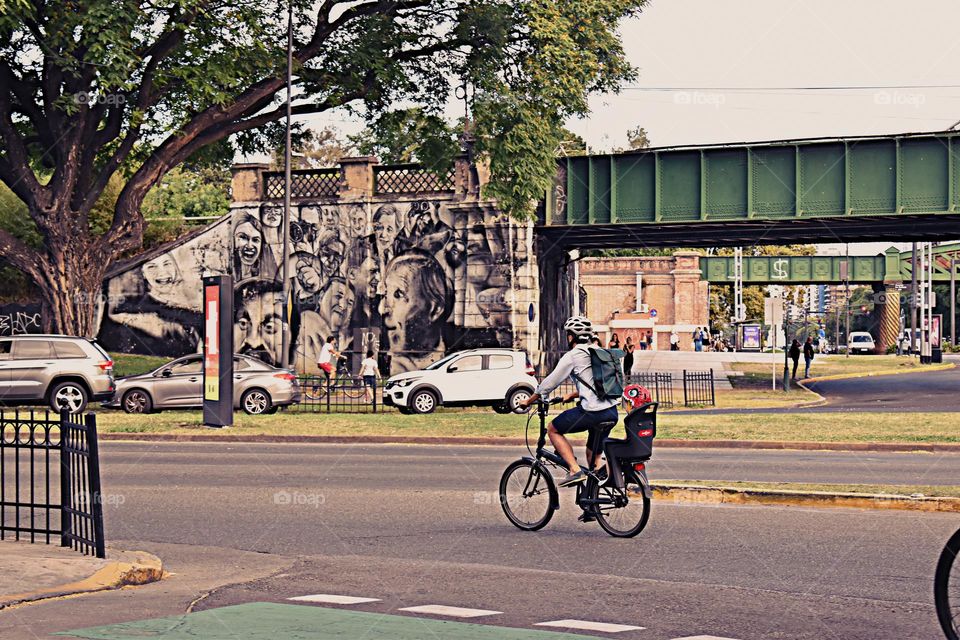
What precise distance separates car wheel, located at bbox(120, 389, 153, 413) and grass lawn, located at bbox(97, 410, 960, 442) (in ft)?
1.27

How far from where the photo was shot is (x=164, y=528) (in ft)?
38.3

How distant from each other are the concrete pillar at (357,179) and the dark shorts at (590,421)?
33957 mm

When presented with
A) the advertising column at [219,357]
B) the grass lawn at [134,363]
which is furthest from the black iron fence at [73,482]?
the grass lawn at [134,363]

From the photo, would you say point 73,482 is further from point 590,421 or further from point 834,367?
point 834,367

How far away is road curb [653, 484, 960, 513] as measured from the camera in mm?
12516

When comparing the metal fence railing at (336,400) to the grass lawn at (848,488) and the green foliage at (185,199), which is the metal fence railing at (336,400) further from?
the green foliage at (185,199)

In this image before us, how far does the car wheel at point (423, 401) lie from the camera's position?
98.3ft

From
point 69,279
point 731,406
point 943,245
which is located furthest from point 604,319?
point 69,279

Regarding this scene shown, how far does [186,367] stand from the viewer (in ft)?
96.6

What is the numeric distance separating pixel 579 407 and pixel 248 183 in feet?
119

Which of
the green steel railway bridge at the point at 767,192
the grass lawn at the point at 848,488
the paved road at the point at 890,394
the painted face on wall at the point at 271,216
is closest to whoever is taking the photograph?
the grass lawn at the point at 848,488

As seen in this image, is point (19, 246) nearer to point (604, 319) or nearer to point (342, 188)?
point (342, 188)

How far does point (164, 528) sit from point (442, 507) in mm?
2936

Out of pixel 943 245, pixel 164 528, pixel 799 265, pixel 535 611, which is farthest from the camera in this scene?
pixel 943 245
